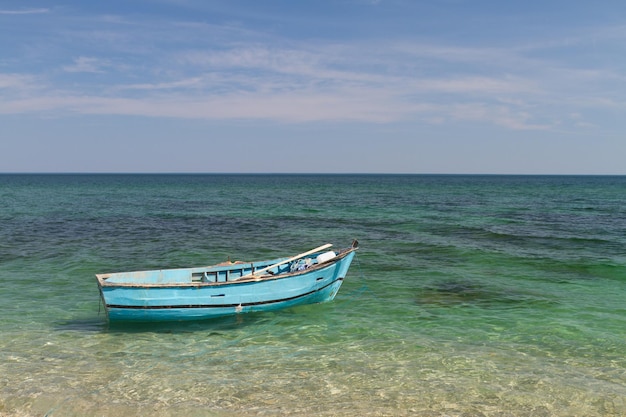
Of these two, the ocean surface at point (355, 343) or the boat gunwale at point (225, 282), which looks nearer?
the ocean surface at point (355, 343)

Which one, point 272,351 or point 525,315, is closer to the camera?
point 272,351

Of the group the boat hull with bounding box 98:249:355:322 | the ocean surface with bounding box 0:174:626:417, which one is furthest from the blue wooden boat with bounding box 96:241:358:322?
the ocean surface with bounding box 0:174:626:417

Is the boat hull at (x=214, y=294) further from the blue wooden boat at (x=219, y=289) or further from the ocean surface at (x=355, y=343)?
the ocean surface at (x=355, y=343)

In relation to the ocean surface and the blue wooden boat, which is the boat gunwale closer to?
the blue wooden boat

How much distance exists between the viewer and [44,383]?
11.5 meters

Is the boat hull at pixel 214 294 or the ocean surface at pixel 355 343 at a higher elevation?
the boat hull at pixel 214 294

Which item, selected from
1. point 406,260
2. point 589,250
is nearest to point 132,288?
point 406,260

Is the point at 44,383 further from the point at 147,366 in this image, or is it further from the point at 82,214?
the point at 82,214

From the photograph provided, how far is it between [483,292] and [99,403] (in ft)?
49.4

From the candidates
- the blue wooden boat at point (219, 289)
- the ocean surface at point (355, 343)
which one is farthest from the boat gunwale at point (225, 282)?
the ocean surface at point (355, 343)

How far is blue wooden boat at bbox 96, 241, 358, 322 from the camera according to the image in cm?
1545

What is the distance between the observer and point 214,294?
16281 millimetres

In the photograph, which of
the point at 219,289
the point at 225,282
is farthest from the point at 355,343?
the point at 219,289

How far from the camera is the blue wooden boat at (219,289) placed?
15453mm
